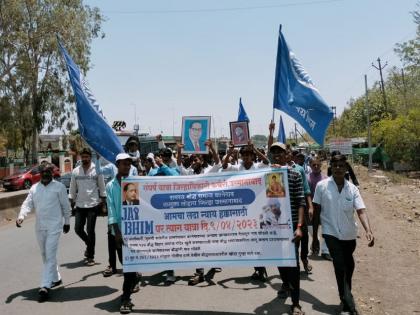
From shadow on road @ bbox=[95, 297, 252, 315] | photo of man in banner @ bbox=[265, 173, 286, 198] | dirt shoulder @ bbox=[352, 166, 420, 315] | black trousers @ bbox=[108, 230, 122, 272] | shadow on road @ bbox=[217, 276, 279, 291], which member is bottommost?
dirt shoulder @ bbox=[352, 166, 420, 315]

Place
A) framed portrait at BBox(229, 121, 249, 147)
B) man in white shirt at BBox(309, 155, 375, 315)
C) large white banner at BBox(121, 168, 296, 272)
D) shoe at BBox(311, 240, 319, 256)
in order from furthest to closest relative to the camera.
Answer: framed portrait at BBox(229, 121, 249, 147) → shoe at BBox(311, 240, 319, 256) → large white banner at BBox(121, 168, 296, 272) → man in white shirt at BBox(309, 155, 375, 315)

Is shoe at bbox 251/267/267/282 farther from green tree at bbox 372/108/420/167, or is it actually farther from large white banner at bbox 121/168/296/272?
green tree at bbox 372/108/420/167

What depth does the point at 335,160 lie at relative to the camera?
5488 millimetres

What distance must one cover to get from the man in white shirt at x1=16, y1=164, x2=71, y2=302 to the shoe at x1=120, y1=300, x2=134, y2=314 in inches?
48.2

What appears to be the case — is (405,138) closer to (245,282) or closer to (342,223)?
(245,282)

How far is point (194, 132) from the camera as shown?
10273 millimetres

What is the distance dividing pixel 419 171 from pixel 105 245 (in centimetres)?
3142

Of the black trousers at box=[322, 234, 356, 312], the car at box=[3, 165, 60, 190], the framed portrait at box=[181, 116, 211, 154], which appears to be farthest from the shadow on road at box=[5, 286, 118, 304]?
the car at box=[3, 165, 60, 190]

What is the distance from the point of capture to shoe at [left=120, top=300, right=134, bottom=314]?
542 cm

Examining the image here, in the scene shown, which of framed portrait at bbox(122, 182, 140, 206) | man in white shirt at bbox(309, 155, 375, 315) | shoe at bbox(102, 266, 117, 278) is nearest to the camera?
man in white shirt at bbox(309, 155, 375, 315)

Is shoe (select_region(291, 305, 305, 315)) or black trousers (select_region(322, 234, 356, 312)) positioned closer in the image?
shoe (select_region(291, 305, 305, 315))

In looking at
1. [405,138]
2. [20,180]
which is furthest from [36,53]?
[405,138]

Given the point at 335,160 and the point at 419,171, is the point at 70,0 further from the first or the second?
the point at 335,160

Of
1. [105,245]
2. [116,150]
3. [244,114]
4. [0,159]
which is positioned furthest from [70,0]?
[116,150]
